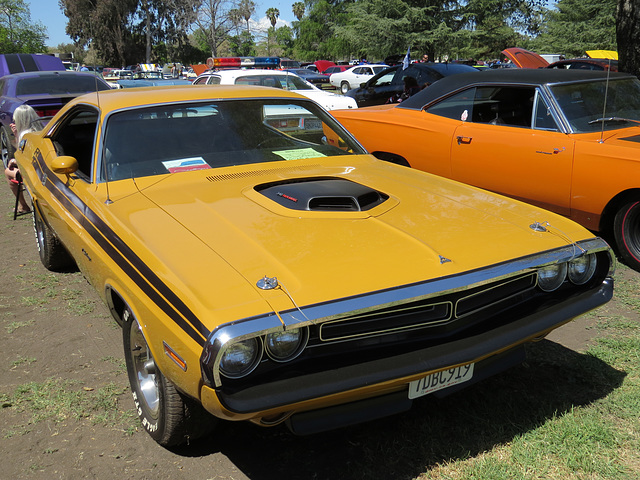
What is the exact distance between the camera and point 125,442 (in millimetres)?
2754

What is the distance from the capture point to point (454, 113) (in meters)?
6.01

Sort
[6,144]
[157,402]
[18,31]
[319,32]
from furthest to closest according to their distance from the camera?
[319,32] < [18,31] < [6,144] < [157,402]

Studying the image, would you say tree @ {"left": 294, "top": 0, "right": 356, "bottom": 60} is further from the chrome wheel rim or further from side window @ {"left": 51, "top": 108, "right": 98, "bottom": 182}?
the chrome wheel rim

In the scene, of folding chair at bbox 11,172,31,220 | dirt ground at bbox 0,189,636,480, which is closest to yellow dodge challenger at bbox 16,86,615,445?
dirt ground at bbox 0,189,636,480

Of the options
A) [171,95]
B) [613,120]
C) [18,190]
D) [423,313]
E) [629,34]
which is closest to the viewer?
[423,313]

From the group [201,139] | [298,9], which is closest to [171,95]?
[201,139]

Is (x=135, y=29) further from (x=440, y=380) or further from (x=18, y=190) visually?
(x=440, y=380)

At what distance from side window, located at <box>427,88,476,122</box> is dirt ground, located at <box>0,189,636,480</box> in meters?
2.84

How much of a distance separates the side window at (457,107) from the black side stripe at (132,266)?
388 centimetres

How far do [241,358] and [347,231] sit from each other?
0.82 metres

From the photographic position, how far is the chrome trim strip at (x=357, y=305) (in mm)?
1924

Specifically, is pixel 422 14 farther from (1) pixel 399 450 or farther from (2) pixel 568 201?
(1) pixel 399 450

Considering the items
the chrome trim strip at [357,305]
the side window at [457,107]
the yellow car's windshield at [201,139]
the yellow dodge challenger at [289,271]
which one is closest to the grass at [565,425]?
the yellow dodge challenger at [289,271]

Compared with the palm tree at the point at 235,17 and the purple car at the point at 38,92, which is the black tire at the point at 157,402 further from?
the palm tree at the point at 235,17
